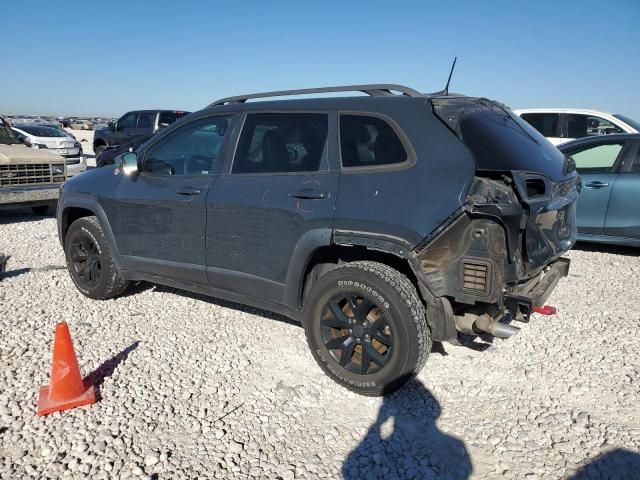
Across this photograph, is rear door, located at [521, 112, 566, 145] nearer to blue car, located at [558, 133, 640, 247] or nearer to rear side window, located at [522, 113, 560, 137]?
rear side window, located at [522, 113, 560, 137]

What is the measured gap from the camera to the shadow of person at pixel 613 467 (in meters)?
2.47

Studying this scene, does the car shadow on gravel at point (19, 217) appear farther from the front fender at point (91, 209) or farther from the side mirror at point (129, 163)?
the side mirror at point (129, 163)

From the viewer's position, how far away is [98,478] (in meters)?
2.44

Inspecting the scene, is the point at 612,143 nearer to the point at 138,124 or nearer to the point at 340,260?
the point at 340,260

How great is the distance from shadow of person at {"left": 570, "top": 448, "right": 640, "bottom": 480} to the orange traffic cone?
284cm

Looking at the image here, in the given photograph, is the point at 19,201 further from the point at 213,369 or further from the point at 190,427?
the point at 190,427

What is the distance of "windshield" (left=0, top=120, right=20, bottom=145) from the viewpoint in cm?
888

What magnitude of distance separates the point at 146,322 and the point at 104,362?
2.48 feet

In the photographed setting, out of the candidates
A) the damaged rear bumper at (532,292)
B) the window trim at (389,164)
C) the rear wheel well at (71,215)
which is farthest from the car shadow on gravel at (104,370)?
the damaged rear bumper at (532,292)

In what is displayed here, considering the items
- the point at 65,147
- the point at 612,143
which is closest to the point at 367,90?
the point at 612,143

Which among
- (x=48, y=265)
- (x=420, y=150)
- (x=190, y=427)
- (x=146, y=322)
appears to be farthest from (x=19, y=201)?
(x=420, y=150)

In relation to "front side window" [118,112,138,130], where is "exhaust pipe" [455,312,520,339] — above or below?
below

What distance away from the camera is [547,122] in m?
10.6

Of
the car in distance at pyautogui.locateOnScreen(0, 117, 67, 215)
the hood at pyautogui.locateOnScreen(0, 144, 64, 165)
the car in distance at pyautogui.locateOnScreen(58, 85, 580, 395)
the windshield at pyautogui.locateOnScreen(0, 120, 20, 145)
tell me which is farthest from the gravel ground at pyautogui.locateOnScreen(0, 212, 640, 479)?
the windshield at pyautogui.locateOnScreen(0, 120, 20, 145)
